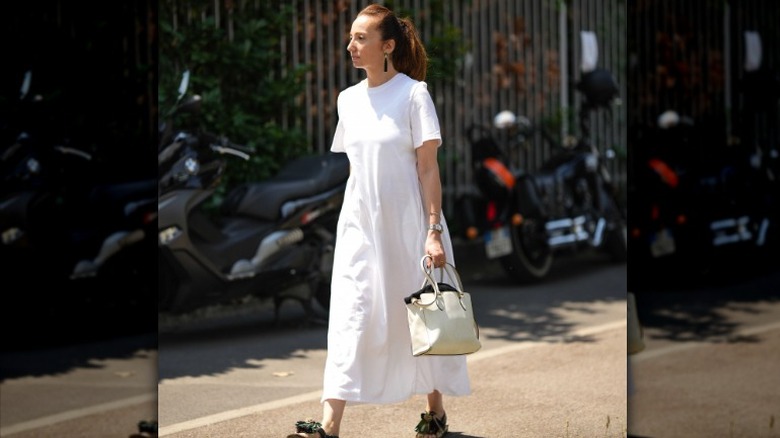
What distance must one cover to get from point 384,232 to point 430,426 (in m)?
0.77

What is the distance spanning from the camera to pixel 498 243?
9.73m

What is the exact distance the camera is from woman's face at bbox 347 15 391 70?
15.2ft

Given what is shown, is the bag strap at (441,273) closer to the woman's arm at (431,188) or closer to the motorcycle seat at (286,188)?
the woman's arm at (431,188)

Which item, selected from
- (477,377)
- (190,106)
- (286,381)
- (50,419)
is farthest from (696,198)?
(190,106)

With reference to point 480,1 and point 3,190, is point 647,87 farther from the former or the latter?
point 480,1

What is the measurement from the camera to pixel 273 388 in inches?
238

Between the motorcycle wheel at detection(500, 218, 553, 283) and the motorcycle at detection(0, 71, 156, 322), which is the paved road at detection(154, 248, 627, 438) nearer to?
the motorcycle wheel at detection(500, 218, 553, 283)

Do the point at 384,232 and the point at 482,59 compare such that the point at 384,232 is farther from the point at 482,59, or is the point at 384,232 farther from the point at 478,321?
the point at 482,59

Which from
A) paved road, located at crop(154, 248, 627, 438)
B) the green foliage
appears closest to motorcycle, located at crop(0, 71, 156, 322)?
paved road, located at crop(154, 248, 627, 438)

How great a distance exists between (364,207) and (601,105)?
740 cm

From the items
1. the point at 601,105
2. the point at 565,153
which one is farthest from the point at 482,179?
the point at 601,105

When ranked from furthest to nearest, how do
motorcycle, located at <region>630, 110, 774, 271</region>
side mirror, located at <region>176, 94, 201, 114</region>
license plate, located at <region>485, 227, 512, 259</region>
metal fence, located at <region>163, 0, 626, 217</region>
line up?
metal fence, located at <region>163, 0, 626, 217</region>, license plate, located at <region>485, 227, 512, 259</region>, side mirror, located at <region>176, 94, 201, 114</region>, motorcycle, located at <region>630, 110, 774, 271</region>

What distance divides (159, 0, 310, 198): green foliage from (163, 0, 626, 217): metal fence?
0.08 metres

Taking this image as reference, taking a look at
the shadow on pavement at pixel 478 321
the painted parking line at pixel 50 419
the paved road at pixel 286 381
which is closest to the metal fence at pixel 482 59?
the shadow on pavement at pixel 478 321
